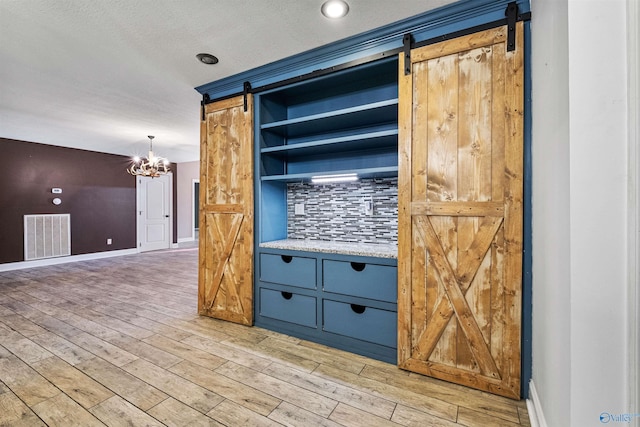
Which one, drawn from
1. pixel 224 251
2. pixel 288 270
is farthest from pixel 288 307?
pixel 224 251

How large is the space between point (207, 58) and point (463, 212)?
7.89ft

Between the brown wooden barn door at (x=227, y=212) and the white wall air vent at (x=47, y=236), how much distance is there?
501 cm

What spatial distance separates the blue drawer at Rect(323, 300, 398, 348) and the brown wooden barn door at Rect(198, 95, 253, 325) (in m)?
0.84

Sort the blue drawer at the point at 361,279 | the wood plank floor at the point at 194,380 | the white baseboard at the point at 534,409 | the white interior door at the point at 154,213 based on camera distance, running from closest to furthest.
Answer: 1. the white baseboard at the point at 534,409
2. the wood plank floor at the point at 194,380
3. the blue drawer at the point at 361,279
4. the white interior door at the point at 154,213

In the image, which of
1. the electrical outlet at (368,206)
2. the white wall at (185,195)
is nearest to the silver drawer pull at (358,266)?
the electrical outlet at (368,206)

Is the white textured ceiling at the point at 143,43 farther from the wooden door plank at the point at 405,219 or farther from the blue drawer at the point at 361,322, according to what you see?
the blue drawer at the point at 361,322

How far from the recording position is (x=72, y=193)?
611 centimetres

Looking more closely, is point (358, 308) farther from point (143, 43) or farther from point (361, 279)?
point (143, 43)

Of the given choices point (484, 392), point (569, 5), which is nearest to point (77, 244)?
point (484, 392)

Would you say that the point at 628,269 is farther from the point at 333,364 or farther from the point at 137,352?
the point at 137,352

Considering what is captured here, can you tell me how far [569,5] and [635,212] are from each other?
0.66m

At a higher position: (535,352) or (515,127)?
(515,127)

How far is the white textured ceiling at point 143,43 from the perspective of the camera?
1892mm

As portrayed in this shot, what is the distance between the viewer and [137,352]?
2248mm
